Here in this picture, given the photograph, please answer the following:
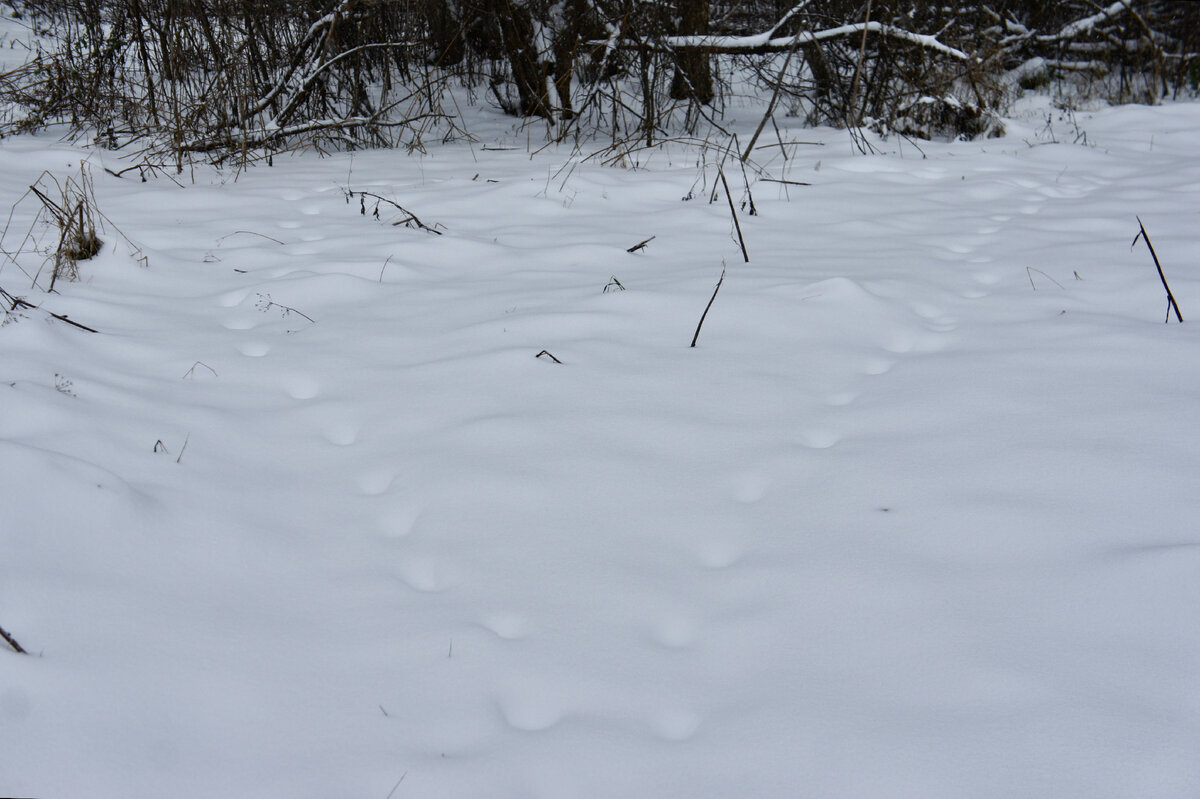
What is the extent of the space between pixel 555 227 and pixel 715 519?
200 centimetres

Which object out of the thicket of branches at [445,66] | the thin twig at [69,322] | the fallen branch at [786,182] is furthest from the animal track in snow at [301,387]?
the thicket of branches at [445,66]

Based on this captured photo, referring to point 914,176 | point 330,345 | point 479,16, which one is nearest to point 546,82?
point 479,16

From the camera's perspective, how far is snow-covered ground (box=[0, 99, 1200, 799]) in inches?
40.1

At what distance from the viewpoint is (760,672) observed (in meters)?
1.16

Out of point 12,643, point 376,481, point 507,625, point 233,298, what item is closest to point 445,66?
point 233,298

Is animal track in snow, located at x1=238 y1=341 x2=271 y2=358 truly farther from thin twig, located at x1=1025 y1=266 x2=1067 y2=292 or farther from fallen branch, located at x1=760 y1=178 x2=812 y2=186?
fallen branch, located at x1=760 y1=178 x2=812 y2=186

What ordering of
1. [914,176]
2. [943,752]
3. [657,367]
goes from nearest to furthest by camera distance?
[943,752], [657,367], [914,176]

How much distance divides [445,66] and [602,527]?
5.19 m

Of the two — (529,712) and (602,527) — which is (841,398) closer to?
(602,527)

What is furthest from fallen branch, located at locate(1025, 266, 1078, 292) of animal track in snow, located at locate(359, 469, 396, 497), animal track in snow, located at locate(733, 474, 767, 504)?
animal track in snow, located at locate(359, 469, 396, 497)

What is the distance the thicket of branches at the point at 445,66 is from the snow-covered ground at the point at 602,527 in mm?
2162

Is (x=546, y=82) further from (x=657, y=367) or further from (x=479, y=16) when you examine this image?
(x=657, y=367)

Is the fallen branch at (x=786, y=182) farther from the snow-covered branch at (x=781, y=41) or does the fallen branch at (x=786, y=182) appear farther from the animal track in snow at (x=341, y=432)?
the animal track in snow at (x=341, y=432)

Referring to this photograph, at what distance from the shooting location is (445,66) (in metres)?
5.91
